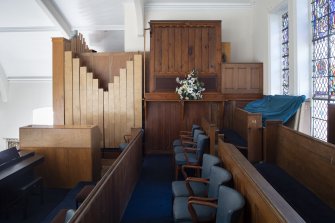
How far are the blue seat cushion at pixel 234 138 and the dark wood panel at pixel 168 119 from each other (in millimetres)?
743

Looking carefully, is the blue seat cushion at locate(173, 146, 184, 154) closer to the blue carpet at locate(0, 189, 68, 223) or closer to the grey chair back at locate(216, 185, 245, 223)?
the blue carpet at locate(0, 189, 68, 223)

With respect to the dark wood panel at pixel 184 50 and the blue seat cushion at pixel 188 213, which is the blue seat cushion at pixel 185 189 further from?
the dark wood panel at pixel 184 50

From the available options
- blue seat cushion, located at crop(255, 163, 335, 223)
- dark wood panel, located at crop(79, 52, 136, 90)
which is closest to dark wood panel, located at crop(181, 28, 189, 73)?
dark wood panel, located at crop(79, 52, 136, 90)

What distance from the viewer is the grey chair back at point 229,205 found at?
2145mm

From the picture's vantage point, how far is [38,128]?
18.9ft

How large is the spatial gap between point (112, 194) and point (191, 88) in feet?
12.2

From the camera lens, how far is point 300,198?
287cm

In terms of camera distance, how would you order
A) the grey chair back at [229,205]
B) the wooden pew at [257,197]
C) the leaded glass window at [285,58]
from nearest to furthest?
the wooden pew at [257,197] < the grey chair back at [229,205] < the leaded glass window at [285,58]

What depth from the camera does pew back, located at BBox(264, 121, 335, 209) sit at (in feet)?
9.12

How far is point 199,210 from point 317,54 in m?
3.34

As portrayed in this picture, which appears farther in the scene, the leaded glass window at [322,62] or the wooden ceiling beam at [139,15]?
the wooden ceiling beam at [139,15]

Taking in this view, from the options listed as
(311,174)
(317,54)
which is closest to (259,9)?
(317,54)

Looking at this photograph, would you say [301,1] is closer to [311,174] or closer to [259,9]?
[259,9]

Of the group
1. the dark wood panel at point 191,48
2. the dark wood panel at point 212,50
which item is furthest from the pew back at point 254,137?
the dark wood panel at point 191,48
